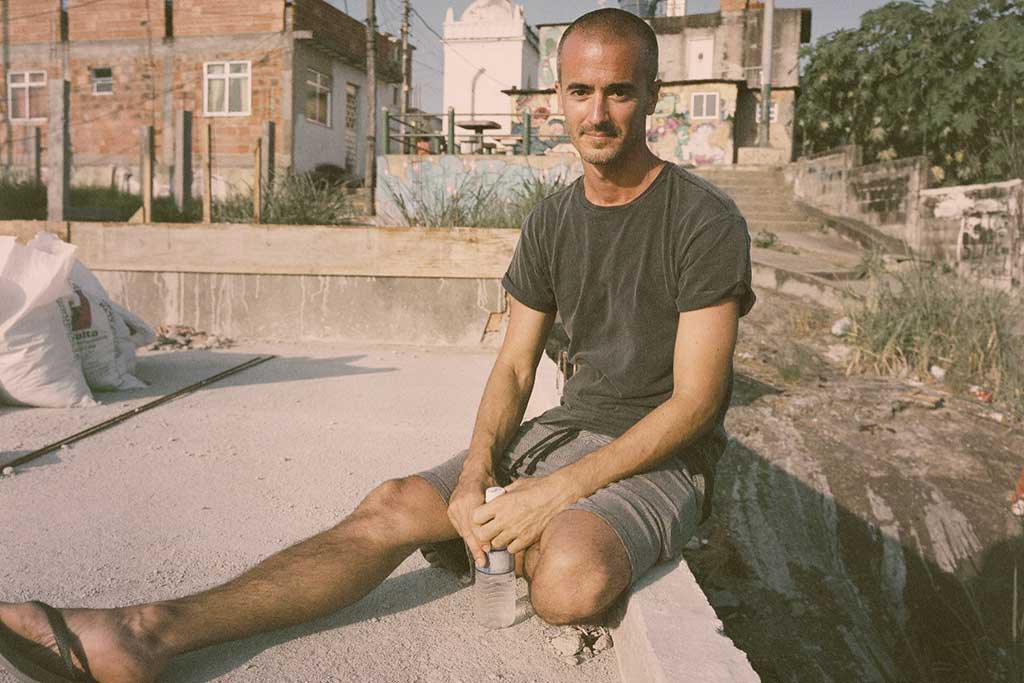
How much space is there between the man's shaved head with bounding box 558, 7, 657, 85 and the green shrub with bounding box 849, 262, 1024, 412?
5.21 meters

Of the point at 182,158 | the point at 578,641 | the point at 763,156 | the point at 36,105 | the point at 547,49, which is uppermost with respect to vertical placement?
the point at 547,49

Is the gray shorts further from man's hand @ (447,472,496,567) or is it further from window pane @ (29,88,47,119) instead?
window pane @ (29,88,47,119)

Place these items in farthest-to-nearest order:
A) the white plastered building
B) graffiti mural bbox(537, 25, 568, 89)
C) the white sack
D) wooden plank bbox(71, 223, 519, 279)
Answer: the white plastered building, graffiti mural bbox(537, 25, 568, 89), wooden plank bbox(71, 223, 519, 279), the white sack

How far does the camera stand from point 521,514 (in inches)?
73.2

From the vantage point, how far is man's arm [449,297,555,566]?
6.43 feet

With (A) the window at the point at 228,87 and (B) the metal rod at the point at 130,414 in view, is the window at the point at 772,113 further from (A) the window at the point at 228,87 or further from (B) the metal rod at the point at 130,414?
(B) the metal rod at the point at 130,414

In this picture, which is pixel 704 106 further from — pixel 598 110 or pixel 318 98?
pixel 598 110

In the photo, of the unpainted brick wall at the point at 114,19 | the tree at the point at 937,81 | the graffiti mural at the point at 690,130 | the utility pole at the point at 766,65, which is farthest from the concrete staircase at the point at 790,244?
the unpainted brick wall at the point at 114,19

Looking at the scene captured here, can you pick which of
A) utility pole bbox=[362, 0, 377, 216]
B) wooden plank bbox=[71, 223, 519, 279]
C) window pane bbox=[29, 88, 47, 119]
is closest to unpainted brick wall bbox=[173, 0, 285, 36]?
A: utility pole bbox=[362, 0, 377, 216]

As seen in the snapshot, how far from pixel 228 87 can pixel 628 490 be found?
2076 centimetres

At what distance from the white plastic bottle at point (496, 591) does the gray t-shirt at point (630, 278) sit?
473mm

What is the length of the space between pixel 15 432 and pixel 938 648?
14.0ft

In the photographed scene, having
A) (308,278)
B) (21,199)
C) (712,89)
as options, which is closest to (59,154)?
(308,278)

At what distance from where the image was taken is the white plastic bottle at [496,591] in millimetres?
1910
